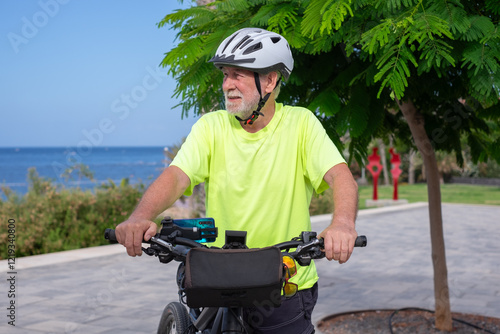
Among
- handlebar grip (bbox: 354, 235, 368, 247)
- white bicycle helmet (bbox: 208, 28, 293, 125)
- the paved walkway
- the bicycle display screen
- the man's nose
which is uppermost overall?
white bicycle helmet (bbox: 208, 28, 293, 125)

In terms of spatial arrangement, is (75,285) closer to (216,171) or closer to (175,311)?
(175,311)

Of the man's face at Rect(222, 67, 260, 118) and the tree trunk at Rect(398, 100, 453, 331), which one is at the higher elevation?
the man's face at Rect(222, 67, 260, 118)

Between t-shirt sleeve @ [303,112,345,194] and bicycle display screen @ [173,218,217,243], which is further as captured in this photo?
t-shirt sleeve @ [303,112,345,194]

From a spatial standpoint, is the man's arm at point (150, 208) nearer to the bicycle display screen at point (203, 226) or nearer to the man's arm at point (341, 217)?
the bicycle display screen at point (203, 226)

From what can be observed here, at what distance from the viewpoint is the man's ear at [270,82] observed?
2816 millimetres

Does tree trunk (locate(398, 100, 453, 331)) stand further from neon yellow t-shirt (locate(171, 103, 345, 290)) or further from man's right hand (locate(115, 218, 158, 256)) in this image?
man's right hand (locate(115, 218, 158, 256))

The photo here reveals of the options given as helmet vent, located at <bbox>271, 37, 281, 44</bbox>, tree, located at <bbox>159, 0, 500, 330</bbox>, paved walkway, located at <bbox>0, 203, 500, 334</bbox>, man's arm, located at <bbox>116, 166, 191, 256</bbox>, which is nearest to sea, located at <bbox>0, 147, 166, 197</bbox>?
paved walkway, located at <bbox>0, 203, 500, 334</bbox>

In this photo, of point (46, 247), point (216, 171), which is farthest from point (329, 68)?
point (46, 247)

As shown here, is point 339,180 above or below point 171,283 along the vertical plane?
above

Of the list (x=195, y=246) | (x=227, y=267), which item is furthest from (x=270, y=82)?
(x=227, y=267)

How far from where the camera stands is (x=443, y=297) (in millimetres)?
6285

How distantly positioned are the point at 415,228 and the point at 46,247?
360 inches

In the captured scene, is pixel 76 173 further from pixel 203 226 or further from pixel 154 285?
pixel 203 226

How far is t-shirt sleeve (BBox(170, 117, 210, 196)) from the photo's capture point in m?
2.81
